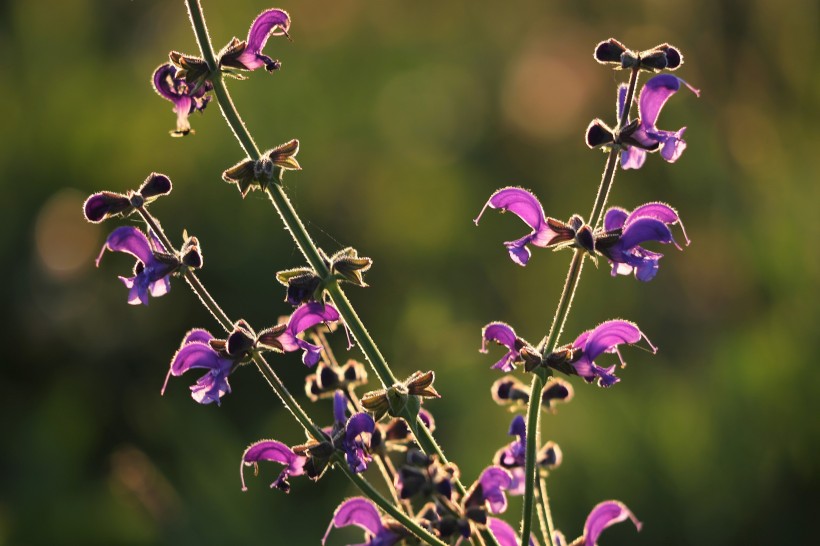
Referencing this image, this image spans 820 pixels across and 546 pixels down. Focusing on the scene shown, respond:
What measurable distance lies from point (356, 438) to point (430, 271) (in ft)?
13.1

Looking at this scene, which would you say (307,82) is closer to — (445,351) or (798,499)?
(445,351)

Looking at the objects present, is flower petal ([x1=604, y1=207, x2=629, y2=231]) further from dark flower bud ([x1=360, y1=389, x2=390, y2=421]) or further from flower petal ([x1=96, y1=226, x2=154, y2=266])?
flower petal ([x1=96, y1=226, x2=154, y2=266])

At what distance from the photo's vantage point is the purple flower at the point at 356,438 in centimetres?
136

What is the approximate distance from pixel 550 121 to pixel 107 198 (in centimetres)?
585

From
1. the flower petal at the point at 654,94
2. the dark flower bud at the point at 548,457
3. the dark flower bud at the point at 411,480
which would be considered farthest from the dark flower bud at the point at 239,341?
the flower petal at the point at 654,94

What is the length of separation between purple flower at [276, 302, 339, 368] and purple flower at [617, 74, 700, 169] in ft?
Answer: 1.61

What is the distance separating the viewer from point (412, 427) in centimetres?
136

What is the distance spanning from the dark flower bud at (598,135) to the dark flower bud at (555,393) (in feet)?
1.29

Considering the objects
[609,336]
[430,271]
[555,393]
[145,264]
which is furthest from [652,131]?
→ [430,271]

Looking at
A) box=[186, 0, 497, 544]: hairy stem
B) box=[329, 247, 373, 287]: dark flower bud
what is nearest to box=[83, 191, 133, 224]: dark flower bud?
box=[186, 0, 497, 544]: hairy stem

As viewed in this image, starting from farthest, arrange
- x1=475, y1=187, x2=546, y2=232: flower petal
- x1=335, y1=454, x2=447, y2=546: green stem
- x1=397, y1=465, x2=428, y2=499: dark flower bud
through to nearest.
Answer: x1=475, y1=187, x2=546, y2=232: flower petal → x1=335, y1=454, x2=447, y2=546: green stem → x1=397, y1=465, x2=428, y2=499: dark flower bud

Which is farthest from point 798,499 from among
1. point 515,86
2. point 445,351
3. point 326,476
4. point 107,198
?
point 515,86

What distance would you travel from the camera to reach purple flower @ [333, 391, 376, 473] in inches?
53.4

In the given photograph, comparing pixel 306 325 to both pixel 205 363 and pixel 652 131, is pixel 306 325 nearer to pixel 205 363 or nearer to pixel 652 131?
pixel 205 363
